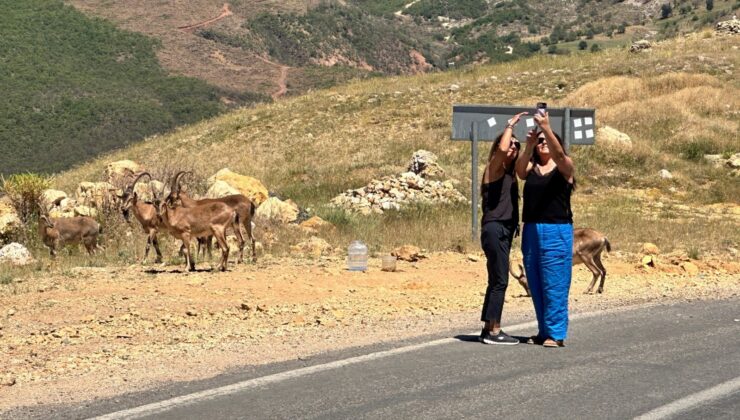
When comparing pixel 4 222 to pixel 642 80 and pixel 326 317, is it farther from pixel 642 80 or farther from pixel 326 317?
pixel 642 80

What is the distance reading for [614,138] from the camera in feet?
94.0

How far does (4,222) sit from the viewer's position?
17844mm

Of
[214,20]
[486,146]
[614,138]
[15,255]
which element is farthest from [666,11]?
[15,255]

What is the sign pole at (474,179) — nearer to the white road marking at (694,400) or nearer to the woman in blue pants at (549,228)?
the woman in blue pants at (549,228)

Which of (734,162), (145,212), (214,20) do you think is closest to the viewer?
(145,212)

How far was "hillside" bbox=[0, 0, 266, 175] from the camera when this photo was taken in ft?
164

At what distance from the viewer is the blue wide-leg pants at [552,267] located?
8258mm

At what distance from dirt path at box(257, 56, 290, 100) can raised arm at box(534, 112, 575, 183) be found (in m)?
57.4

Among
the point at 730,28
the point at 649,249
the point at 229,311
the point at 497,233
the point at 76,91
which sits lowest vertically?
the point at 649,249

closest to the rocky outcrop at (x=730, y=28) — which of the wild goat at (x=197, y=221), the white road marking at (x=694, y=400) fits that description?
the wild goat at (x=197, y=221)

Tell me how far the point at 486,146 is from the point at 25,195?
48.9 ft

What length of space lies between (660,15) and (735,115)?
7563cm

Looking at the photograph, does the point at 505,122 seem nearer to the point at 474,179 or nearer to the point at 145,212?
the point at 474,179

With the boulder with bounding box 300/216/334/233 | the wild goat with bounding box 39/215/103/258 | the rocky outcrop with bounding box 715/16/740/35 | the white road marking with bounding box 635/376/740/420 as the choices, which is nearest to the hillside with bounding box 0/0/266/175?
the rocky outcrop with bounding box 715/16/740/35
